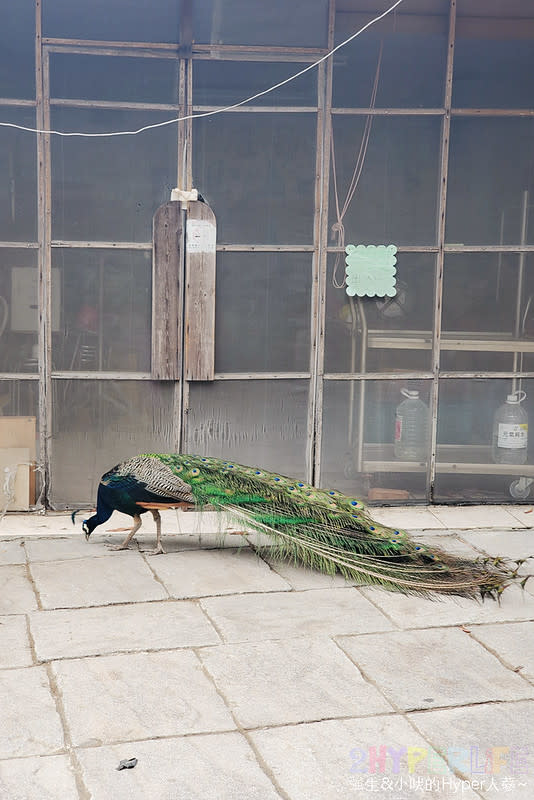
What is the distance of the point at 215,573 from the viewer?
5.53 metres

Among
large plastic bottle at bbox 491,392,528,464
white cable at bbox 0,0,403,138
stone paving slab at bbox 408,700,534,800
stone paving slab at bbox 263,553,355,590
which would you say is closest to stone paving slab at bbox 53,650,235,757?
stone paving slab at bbox 408,700,534,800

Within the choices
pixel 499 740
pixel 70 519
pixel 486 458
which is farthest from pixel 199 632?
pixel 486 458

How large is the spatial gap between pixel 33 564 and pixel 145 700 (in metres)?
1.96

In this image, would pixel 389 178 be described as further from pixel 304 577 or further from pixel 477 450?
pixel 304 577

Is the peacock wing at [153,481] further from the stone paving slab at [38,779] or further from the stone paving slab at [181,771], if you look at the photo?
the stone paving slab at [38,779]

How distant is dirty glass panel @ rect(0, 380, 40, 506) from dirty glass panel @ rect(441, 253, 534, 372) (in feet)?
10.3

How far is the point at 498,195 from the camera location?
22.3ft

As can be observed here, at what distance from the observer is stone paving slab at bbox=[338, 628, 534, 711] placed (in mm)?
4008

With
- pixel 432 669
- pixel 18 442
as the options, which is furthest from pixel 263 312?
pixel 432 669

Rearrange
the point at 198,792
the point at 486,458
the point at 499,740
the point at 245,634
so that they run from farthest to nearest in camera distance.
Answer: the point at 486,458
the point at 245,634
the point at 499,740
the point at 198,792

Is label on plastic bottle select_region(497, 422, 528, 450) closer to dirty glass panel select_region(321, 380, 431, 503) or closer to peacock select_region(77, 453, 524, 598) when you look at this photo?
dirty glass panel select_region(321, 380, 431, 503)

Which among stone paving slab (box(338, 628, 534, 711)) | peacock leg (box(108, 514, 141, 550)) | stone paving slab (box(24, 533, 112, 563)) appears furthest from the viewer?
peacock leg (box(108, 514, 141, 550))

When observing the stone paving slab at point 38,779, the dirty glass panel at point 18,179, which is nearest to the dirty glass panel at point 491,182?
the dirty glass panel at point 18,179

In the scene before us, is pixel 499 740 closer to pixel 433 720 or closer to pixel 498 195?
pixel 433 720
